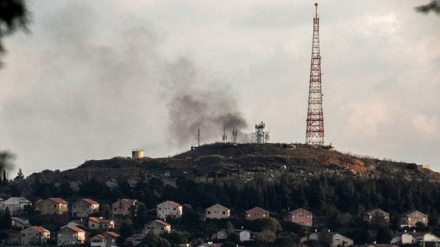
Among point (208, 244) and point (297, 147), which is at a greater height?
point (297, 147)

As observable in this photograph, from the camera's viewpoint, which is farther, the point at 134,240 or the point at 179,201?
the point at 179,201

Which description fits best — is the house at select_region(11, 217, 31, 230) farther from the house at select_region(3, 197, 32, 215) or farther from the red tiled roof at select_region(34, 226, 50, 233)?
the house at select_region(3, 197, 32, 215)

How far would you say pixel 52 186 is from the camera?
13562 cm

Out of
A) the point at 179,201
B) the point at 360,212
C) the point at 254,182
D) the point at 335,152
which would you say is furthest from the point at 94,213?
the point at 335,152

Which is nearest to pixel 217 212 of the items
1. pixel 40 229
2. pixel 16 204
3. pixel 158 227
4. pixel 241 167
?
pixel 158 227

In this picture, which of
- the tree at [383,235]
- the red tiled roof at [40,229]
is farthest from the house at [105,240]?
the tree at [383,235]

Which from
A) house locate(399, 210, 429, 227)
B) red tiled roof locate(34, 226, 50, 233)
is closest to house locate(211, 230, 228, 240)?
red tiled roof locate(34, 226, 50, 233)

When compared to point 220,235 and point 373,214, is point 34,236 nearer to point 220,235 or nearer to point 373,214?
point 220,235

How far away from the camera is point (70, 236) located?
373ft

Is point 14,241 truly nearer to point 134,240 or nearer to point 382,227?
point 134,240

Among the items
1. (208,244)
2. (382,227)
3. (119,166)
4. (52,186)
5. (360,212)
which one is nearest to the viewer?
(208,244)

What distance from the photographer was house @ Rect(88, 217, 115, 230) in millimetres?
117750

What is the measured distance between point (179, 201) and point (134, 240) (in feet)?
52.2

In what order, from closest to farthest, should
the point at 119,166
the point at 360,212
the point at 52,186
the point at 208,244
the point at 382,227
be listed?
the point at 208,244 < the point at 382,227 < the point at 360,212 < the point at 52,186 < the point at 119,166
